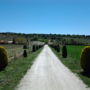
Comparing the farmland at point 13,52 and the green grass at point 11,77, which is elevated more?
the green grass at point 11,77

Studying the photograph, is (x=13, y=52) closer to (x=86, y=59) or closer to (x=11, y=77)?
(x=86, y=59)

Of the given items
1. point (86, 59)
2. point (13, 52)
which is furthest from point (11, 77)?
point (13, 52)

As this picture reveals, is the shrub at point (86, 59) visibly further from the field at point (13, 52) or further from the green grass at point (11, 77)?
the field at point (13, 52)

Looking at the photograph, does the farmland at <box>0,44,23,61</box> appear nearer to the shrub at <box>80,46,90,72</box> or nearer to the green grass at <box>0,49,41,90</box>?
the green grass at <box>0,49,41,90</box>

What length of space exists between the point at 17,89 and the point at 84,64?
7.87m

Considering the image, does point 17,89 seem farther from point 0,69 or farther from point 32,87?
point 0,69

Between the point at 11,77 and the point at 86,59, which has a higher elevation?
the point at 86,59

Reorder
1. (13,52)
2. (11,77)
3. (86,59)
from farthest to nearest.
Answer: (13,52) → (86,59) → (11,77)

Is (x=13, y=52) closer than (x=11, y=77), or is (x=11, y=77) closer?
(x=11, y=77)

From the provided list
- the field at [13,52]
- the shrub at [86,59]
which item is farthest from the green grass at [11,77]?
the field at [13,52]

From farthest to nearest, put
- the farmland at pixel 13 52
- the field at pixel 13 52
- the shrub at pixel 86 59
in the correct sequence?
1. the farmland at pixel 13 52
2. the field at pixel 13 52
3. the shrub at pixel 86 59

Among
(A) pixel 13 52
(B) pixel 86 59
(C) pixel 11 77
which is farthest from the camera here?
(A) pixel 13 52

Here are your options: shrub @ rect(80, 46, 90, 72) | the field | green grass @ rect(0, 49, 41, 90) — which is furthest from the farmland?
shrub @ rect(80, 46, 90, 72)

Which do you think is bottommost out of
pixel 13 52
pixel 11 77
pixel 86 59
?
pixel 13 52
